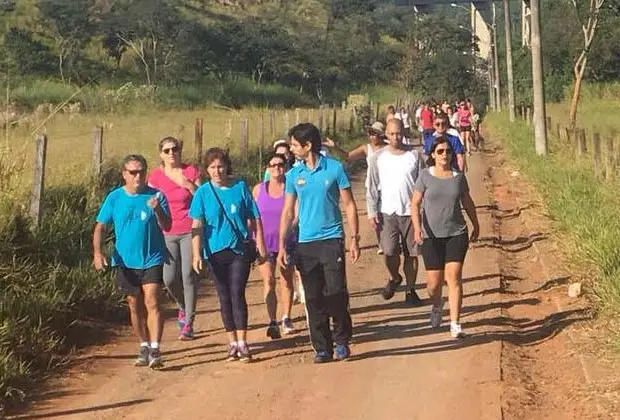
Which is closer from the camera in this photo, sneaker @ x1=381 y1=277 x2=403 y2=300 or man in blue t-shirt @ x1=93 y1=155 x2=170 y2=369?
man in blue t-shirt @ x1=93 y1=155 x2=170 y2=369

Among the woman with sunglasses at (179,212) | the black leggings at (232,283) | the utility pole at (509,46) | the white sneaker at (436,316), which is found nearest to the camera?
the black leggings at (232,283)

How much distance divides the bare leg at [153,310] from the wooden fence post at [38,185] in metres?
2.97

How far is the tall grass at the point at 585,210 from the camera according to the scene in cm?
1013

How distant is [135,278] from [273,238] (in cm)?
160

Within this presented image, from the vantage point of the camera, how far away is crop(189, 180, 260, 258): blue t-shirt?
834 cm

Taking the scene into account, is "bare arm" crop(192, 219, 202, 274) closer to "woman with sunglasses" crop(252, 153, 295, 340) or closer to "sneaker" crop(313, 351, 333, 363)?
"woman with sunglasses" crop(252, 153, 295, 340)

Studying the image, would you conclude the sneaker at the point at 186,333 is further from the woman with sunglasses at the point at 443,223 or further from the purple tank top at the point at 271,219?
the woman with sunglasses at the point at 443,223

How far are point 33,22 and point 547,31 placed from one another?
34164 mm

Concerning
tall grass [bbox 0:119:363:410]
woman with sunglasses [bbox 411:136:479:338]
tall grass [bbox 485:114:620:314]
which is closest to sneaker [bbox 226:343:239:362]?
tall grass [bbox 0:119:363:410]

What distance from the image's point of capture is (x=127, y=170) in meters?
8.19

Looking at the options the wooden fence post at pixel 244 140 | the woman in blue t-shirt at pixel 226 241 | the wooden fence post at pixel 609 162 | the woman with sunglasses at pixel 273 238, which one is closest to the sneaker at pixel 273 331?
the woman with sunglasses at pixel 273 238

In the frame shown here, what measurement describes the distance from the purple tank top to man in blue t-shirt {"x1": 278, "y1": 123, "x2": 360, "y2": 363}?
3.31ft

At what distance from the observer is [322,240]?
8.27 metres

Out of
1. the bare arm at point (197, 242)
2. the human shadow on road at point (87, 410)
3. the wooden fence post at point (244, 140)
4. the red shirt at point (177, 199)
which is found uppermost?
the wooden fence post at point (244, 140)
